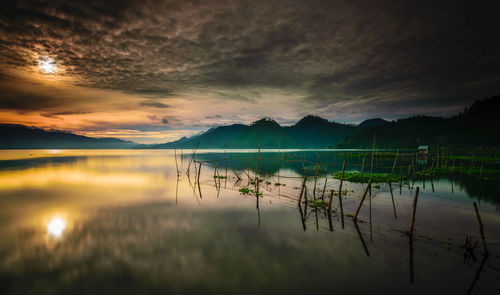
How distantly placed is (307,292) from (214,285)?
2.95 m

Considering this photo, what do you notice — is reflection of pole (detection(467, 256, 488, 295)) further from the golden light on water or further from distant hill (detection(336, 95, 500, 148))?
distant hill (detection(336, 95, 500, 148))

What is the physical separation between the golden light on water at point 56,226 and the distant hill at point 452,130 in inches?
6227

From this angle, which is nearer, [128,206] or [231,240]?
[231,240]

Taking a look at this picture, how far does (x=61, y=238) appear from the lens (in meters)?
9.98

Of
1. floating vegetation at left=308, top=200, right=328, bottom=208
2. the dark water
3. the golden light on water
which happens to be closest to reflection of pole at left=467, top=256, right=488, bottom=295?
the dark water

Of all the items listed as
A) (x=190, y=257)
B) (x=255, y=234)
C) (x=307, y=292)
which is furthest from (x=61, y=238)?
(x=307, y=292)

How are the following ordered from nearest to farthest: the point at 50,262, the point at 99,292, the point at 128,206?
the point at 99,292, the point at 50,262, the point at 128,206

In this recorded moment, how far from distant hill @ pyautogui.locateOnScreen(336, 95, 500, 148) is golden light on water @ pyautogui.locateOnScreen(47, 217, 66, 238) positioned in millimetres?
158172

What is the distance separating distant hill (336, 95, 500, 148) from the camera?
11588 centimetres

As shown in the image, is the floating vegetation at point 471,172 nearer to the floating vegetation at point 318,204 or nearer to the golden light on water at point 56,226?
the floating vegetation at point 318,204

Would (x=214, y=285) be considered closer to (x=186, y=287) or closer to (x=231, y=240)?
(x=186, y=287)

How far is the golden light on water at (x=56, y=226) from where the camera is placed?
1061cm

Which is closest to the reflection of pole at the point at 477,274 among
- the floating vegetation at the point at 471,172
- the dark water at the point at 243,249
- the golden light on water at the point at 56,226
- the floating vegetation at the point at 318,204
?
the dark water at the point at 243,249

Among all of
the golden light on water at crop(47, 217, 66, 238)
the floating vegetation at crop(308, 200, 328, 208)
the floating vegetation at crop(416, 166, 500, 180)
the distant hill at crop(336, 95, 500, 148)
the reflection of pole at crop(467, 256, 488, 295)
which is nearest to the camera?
the reflection of pole at crop(467, 256, 488, 295)
